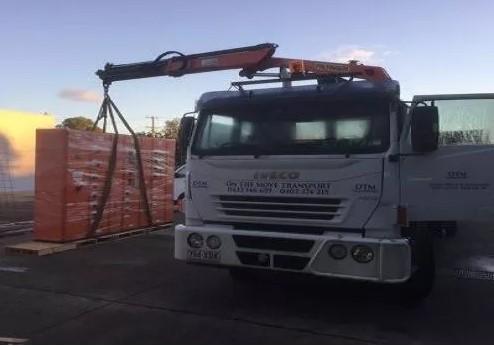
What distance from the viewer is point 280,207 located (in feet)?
19.7

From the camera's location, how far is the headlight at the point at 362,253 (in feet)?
18.2

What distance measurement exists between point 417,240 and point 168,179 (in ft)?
27.3

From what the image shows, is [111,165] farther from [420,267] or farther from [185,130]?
[420,267]

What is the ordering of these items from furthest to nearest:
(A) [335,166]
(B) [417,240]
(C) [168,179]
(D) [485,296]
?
(C) [168,179] < (D) [485,296] < (B) [417,240] < (A) [335,166]

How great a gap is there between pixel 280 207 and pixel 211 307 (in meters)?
1.52

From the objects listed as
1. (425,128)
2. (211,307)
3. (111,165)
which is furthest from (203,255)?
(111,165)

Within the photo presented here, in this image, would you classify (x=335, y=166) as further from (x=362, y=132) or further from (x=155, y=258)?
(x=155, y=258)

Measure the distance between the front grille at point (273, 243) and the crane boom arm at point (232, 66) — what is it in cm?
232

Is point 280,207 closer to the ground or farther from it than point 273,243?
farther from it

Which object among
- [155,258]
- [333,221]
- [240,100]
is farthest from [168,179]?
[333,221]

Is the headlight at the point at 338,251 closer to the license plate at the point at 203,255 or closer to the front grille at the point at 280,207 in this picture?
the front grille at the point at 280,207

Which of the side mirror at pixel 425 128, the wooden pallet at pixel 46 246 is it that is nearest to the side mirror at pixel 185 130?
the side mirror at pixel 425 128

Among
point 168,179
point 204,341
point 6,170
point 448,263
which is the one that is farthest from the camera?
point 6,170

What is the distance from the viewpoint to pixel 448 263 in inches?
388
